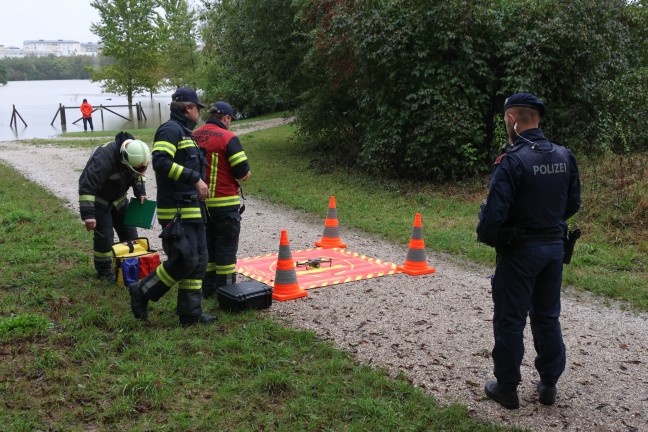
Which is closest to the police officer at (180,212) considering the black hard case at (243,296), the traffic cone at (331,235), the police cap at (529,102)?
the black hard case at (243,296)

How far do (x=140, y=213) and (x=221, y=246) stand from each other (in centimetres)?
132

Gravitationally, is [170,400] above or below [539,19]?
below

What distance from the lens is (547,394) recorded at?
162 inches

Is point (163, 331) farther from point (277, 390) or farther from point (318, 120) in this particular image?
point (318, 120)

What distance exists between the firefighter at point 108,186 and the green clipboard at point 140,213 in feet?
0.25

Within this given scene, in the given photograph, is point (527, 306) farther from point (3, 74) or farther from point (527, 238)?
point (3, 74)

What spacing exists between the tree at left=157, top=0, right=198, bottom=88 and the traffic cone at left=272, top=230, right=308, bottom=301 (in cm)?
3630

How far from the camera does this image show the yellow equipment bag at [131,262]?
6.33m

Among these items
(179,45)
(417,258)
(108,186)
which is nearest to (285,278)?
(417,258)

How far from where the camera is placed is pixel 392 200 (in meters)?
12.1

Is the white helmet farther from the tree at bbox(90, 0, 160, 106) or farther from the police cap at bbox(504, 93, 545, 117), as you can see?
the tree at bbox(90, 0, 160, 106)

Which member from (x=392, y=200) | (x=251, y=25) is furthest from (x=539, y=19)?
(x=251, y=25)

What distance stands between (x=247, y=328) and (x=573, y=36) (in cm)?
969

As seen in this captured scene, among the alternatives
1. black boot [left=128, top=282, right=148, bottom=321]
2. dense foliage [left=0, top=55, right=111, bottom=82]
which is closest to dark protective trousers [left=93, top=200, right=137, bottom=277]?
black boot [left=128, top=282, right=148, bottom=321]
